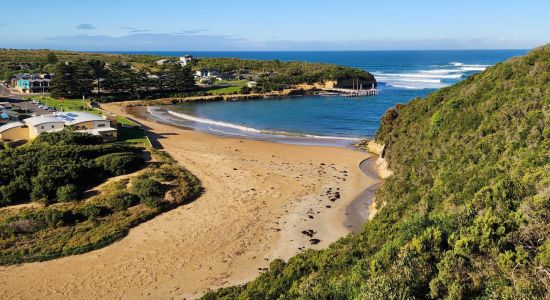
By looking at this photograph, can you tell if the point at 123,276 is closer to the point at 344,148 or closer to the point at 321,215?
the point at 321,215

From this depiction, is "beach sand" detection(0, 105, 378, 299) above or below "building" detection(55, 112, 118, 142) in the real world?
below

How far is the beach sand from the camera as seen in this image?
16.4 m

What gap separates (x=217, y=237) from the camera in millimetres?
20281

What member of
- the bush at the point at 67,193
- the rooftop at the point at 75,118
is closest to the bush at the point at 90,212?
the bush at the point at 67,193

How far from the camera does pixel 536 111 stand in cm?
1595

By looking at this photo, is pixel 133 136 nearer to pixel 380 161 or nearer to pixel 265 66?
pixel 380 161

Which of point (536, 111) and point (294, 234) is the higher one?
point (536, 111)

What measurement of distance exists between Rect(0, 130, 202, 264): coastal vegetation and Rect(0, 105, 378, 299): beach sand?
941 mm

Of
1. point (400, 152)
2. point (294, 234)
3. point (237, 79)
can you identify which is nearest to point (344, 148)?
point (400, 152)

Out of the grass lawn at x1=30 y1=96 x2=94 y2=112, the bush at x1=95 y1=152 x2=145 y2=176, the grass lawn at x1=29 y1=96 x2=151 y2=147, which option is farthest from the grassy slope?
the bush at x1=95 y1=152 x2=145 y2=176

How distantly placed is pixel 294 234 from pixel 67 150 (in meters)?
16.4

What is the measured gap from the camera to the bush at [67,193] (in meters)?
23.6

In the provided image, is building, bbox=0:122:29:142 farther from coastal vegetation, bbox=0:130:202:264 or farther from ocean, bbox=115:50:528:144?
ocean, bbox=115:50:528:144

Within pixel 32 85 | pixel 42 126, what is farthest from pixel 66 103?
pixel 42 126
